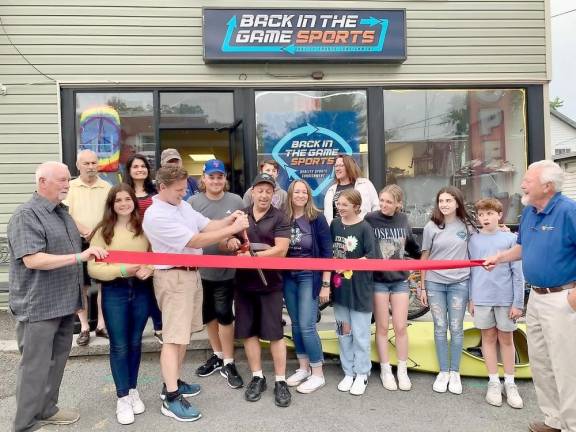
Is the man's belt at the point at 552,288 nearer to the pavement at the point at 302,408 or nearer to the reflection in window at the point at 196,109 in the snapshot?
the pavement at the point at 302,408

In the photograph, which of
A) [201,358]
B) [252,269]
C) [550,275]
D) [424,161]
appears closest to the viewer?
[550,275]

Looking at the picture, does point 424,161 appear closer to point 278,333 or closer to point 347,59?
point 347,59

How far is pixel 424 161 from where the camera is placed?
23.7ft

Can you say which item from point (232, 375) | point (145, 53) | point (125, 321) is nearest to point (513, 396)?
point (232, 375)

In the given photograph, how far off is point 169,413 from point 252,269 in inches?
49.4

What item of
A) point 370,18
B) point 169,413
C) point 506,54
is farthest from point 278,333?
point 506,54

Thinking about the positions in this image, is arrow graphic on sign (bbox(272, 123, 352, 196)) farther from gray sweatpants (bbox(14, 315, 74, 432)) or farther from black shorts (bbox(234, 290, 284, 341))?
gray sweatpants (bbox(14, 315, 74, 432))

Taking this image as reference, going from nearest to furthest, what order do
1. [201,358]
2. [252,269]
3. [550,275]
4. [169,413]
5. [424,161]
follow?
[550,275] < [169,413] < [252,269] < [201,358] < [424,161]

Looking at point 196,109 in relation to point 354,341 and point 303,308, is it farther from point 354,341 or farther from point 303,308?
point 354,341

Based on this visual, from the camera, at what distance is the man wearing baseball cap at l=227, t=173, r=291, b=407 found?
3.83 metres

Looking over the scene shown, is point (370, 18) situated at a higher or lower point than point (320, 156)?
higher

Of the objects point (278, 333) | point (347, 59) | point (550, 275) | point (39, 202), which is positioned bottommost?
point (278, 333)

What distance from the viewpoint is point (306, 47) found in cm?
665

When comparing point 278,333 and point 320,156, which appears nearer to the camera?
point 278,333
